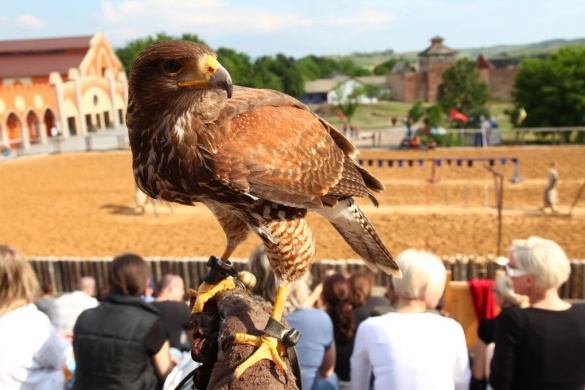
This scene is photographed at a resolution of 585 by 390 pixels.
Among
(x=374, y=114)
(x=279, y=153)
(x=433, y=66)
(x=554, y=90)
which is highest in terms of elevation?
(x=433, y=66)

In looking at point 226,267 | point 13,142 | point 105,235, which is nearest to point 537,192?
point 105,235

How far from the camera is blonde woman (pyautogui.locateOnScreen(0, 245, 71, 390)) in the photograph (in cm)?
221

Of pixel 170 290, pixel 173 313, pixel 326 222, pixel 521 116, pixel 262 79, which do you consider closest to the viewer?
pixel 173 313

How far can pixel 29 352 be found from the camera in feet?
7.37

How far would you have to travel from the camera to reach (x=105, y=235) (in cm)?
1138

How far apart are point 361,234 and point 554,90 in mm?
32546

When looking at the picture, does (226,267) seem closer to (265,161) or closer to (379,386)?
(265,161)

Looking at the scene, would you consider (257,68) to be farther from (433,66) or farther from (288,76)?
(433,66)

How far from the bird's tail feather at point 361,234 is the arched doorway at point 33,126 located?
3410 centimetres

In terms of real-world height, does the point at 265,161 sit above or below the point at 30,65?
below

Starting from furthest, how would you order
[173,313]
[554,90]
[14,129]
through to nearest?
1. [14,129]
2. [554,90]
3. [173,313]

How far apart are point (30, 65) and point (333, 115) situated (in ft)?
93.4

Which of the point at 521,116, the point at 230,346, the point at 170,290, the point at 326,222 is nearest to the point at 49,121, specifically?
the point at 326,222

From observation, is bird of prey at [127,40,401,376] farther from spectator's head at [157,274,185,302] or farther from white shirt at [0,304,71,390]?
spectator's head at [157,274,185,302]
